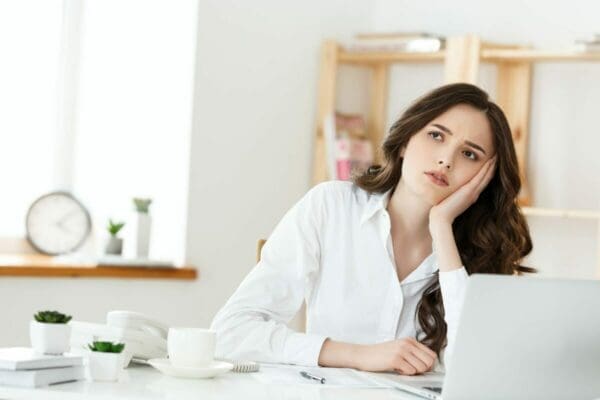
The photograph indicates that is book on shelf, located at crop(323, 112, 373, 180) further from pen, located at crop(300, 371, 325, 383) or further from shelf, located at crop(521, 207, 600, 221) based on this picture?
pen, located at crop(300, 371, 325, 383)

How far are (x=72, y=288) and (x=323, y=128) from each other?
1.33 meters

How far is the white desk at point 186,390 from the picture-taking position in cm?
165

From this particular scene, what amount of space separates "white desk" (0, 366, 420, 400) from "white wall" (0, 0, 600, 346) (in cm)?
219

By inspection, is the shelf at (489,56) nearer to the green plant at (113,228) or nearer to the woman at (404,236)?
the green plant at (113,228)

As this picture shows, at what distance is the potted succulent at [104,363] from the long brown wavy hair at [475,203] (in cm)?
95

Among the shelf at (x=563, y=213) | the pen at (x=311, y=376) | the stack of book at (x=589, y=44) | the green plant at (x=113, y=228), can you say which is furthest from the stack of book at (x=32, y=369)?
the stack of book at (x=589, y=44)

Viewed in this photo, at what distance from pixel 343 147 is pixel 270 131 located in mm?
317

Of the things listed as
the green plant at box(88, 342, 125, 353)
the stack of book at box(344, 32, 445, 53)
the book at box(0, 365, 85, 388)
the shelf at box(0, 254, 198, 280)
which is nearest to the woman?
the green plant at box(88, 342, 125, 353)

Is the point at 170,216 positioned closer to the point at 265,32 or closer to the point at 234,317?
the point at 265,32

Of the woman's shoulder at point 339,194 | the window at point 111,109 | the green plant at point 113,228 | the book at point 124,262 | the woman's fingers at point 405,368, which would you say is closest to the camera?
the woman's fingers at point 405,368

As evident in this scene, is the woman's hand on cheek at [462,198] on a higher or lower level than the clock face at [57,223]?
higher

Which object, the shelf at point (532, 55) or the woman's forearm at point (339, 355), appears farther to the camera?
the shelf at point (532, 55)

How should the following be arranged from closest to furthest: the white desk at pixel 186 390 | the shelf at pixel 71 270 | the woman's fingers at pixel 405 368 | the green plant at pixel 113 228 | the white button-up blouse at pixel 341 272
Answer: the white desk at pixel 186 390 < the woman's fingers at pixel 405 368 < the white button-up blouse at pixel 341 272 < the shelf at pixel 71 270 < the green plant at pixel 113 228

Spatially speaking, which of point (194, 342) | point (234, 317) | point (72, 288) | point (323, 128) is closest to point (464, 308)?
point (194, 342)
